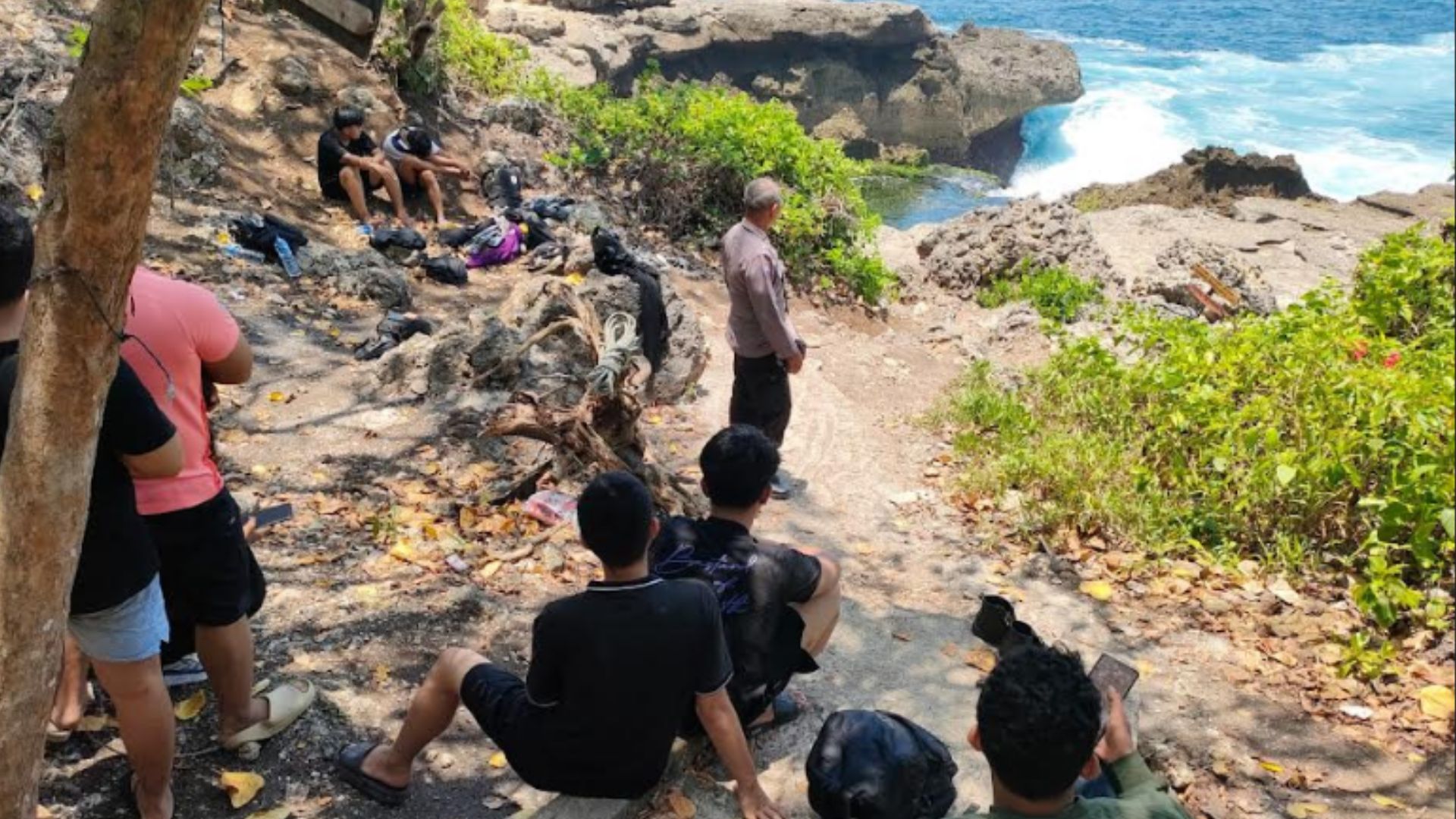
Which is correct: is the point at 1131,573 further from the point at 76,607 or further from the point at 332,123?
the point at 332,123

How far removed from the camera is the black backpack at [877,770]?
333cm

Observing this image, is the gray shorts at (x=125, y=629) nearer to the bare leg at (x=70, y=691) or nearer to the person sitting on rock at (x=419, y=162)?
the bare leg at (x=70, y=691)

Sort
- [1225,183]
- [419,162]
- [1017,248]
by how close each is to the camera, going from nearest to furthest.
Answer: [419,162] < [1017,248] < [1225,183]

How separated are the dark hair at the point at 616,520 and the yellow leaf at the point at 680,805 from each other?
3.29 ft

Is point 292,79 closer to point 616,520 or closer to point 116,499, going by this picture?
point 116,499

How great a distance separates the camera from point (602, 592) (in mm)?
2863

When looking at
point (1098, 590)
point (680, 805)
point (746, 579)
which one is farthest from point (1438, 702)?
point (680, 805)

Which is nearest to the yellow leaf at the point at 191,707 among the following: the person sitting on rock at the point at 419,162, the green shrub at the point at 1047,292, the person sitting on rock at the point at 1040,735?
the person sitting on rock at the point at 1040,735

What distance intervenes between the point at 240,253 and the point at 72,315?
22.8 ft

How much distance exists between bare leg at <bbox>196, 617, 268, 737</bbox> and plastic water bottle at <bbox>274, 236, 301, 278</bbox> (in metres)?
5.71

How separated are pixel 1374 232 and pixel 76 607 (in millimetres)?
18668

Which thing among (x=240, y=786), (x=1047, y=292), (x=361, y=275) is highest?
(x=240, y=786)

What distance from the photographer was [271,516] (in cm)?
489

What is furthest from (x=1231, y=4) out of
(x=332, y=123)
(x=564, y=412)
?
(x=564, y=412)
